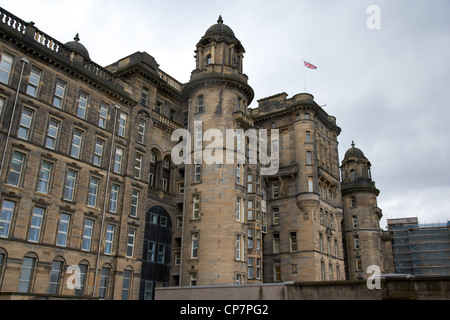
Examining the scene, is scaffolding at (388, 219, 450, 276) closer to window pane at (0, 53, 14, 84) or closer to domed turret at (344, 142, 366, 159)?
domed turret at (344, 142, 366, 159)

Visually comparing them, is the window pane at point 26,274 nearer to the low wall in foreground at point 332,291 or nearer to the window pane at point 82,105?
the low wall in foreground at point 332,291

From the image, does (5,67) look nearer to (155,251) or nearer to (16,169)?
(16,169)

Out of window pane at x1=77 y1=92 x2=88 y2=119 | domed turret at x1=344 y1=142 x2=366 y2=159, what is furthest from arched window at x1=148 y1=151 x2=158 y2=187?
domed turret at x1=344 y1=142 x2=366 y2=159

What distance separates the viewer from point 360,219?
6894cm

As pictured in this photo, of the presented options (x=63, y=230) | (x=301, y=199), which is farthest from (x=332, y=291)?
(x=301, y=199)

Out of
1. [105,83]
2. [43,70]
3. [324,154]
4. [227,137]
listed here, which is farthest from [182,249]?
[324,154]

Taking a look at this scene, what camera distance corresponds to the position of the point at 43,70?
104 ft

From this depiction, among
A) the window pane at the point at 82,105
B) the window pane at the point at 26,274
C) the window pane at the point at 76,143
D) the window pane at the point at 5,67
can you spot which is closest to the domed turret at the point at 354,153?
the window pane at the point at 82,105

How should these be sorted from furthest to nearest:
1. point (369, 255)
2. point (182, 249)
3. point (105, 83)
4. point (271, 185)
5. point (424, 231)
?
1. point (424, 231)
2. point (369, 255)
3. point (271, 185)
4. point (182, 249)
5. point (105, 83)

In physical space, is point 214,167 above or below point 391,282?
above

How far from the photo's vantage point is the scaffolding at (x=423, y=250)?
288 feet

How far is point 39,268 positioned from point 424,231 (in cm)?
8777

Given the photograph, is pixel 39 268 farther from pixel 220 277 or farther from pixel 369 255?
pixel 369 255
